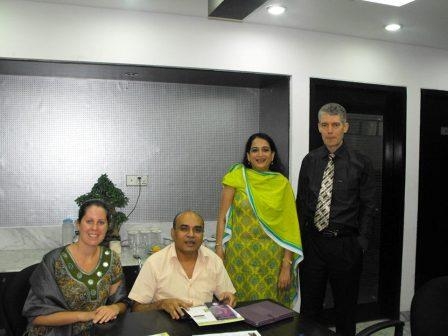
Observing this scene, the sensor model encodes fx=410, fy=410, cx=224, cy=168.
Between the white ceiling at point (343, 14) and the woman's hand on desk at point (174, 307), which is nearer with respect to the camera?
the woman's hand on desk at point (174, 307)

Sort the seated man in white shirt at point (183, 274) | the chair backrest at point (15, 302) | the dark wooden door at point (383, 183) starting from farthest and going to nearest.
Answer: the dark wooden door at point (383, 183)
the seated man in white shirt at point (183, 274)
the chair backrest at point (15, 302)

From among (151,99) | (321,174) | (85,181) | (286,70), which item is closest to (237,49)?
(286,70)

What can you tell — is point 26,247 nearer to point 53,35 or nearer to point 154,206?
point 154,206

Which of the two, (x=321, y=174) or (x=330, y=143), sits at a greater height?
(x=330, y=143)

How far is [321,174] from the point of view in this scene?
8.21 feet

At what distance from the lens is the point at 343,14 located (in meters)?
2.79

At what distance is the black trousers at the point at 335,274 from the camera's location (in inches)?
94.4

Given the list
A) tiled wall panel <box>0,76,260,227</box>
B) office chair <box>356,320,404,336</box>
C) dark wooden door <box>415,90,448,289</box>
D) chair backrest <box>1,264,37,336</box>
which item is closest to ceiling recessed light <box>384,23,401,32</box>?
dark wooden door <box>415,90,448,289</box>

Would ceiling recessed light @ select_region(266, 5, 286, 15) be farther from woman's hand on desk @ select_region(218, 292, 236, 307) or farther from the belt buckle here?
woman's hand on desk @ select_region(218, 292, 236, 307)

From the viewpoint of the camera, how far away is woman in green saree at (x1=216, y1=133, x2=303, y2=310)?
2.53m

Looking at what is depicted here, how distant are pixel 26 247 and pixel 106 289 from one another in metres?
1.60

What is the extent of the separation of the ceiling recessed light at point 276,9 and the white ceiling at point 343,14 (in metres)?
0.03

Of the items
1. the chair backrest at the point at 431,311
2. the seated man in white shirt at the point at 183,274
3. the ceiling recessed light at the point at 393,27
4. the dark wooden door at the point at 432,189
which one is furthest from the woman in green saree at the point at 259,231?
the dark wooden door at the point at 432,189

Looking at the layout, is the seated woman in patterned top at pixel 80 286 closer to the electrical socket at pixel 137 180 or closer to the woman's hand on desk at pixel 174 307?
the woman's hand on desk at pixel 174 307
